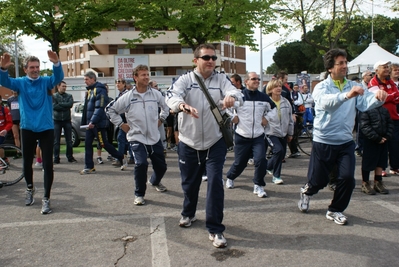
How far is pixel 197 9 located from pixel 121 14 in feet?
15.0

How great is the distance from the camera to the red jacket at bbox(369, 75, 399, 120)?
20.3ft

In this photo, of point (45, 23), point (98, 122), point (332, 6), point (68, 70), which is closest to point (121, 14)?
point (45, 23)

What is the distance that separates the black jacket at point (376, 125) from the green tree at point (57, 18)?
673 inches

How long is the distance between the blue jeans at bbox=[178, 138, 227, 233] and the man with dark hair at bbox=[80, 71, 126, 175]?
446 centimetres

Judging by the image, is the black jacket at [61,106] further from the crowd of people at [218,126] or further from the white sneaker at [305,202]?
the white sneaker at [305,202]

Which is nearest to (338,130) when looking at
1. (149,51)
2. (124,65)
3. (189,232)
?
(189,232)

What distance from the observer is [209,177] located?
412 cm

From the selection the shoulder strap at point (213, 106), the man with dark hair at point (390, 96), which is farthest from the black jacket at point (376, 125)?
the shoulder strap at point (213, 106)

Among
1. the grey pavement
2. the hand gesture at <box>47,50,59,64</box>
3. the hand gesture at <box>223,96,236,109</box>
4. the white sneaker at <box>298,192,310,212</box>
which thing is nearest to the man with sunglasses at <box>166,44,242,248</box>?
the hand gesture at <box>223,96,236,109</box>

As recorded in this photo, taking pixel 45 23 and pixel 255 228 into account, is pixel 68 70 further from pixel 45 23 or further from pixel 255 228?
pixel 255 228

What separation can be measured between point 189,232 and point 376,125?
3407 mm

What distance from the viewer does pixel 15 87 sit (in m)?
5.27

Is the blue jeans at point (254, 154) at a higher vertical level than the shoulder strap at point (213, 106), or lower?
lower

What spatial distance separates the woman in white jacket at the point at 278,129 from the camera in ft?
22.8
